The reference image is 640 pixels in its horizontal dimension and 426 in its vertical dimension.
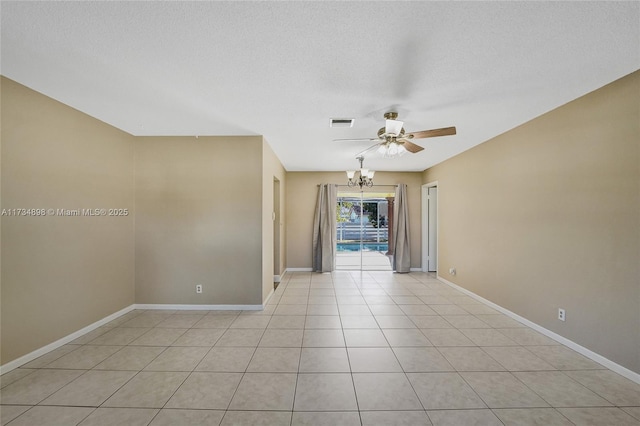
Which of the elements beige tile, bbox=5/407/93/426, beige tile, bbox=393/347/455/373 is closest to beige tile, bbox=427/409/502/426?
beige tile, bbox=393/347/455/373

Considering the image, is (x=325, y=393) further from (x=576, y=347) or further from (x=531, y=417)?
(x=576, y=347)

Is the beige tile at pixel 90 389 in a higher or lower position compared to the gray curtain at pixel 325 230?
lower

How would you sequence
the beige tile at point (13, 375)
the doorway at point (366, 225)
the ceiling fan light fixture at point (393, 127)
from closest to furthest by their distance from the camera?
the beige tile at point (13, 375) < the ceiling fan light fixture at point (393, 127) < the doorway at point (366, 225)

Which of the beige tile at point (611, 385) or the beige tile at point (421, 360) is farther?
the beige tile at point (421, 360)

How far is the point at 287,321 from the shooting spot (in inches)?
131

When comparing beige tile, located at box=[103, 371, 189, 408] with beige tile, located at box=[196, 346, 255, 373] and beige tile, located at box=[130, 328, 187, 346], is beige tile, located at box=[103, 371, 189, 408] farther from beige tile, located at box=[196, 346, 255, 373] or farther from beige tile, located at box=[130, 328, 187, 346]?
beige tile, located at box=[130, 328, 187, 346]

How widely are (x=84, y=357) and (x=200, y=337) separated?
1027 millimetres

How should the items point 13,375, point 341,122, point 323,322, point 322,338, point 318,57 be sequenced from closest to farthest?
point 318,57 < point 13,375 < point 322,338 < point 341,122 < point 323,322

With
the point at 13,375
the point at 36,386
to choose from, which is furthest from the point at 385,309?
the point at 13,375

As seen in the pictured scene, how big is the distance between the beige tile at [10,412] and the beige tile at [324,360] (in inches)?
79.1

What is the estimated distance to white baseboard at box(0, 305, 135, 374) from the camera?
7.33ft

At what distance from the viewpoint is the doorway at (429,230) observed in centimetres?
631

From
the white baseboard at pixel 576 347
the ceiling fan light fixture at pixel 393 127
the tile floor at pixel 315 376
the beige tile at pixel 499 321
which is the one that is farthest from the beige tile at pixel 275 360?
the white baseboard at pixel 576 347

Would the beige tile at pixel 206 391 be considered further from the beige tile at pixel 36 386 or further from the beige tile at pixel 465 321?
the beige tile at pixel 465 321
